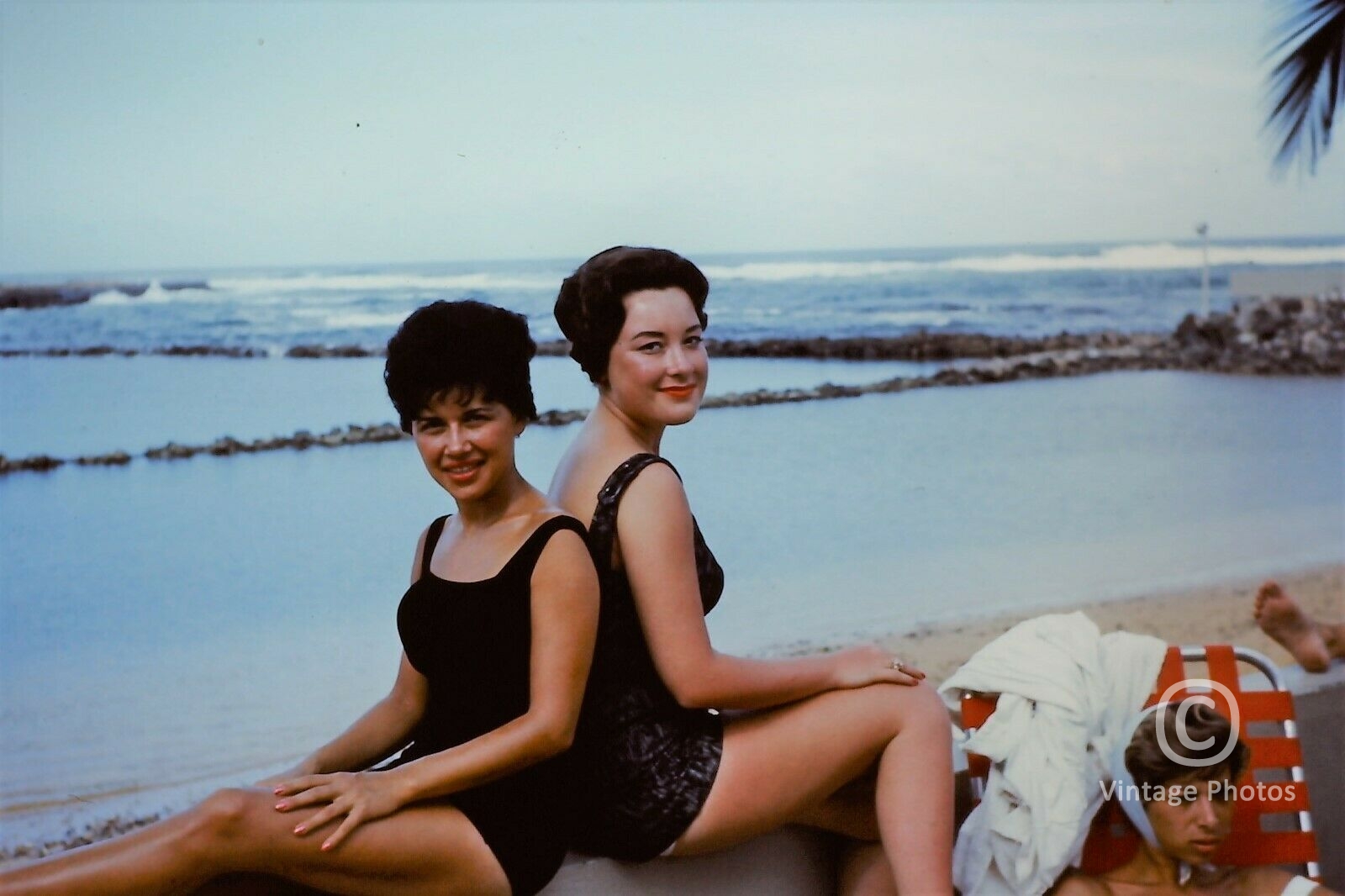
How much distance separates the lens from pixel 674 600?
1893 millimetres

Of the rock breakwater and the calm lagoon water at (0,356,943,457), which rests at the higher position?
the calm lagoon water at (0,356,943,457)

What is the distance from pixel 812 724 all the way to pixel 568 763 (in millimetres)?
353

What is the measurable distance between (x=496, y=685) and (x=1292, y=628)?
6.21ft

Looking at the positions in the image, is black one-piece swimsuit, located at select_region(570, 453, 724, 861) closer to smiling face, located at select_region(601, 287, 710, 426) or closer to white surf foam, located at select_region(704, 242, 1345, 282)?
smiling face, located at select_region(601, 287, 710, 426)

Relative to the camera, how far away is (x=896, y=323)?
462 inches

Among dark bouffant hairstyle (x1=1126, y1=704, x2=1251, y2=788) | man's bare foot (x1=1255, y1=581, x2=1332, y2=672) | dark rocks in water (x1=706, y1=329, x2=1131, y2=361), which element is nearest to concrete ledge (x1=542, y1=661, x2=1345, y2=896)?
dark bouffant hairstyle (x1=1126, y1=704, x2=1251, y2=788)

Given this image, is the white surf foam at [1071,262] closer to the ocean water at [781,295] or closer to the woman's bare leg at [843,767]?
the ocean water at [781,295]

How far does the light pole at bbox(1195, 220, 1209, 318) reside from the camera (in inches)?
464

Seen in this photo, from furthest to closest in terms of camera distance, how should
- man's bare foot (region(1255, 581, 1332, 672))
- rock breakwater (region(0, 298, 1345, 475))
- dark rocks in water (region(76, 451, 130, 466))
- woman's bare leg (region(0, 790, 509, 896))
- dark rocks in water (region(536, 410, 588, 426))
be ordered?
rock breakwater (region(0, 298, 1345, 475)), dark rocks in water (region(536, 410, 588, 426)), dark rocks in water (region(76, 451, 130, 466)), man's bare foot (region(1255, 581, 1332, 672)), woman's bare leg (region(0, 790, 509, 896))

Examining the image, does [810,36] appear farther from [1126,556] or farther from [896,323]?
[896,323]

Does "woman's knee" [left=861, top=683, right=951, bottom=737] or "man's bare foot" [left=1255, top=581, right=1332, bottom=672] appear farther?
"man's bare foot" [left=1255, top=581, right=1332, bottom=672]

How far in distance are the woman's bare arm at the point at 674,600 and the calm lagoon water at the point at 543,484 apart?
3.56 meters

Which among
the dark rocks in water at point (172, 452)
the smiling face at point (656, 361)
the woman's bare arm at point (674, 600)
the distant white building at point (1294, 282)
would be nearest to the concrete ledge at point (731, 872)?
the woman's bare arm at point (674, 600)

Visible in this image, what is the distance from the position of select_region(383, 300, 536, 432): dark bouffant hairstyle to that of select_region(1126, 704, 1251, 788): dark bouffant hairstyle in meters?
1.21
